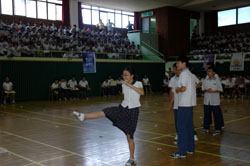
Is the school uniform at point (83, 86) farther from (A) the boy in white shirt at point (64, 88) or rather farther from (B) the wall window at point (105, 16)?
(B) the wall window at point (105, 16)

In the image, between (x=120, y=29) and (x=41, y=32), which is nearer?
(x=41, y=32)

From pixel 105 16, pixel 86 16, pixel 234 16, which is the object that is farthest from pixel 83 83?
pixel 234 16

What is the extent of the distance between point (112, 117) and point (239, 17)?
2618 centimetres

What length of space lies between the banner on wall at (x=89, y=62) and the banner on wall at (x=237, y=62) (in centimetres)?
988

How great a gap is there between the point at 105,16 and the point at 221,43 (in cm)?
1069

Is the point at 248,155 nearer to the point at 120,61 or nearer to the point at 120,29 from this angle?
the point at 120,61

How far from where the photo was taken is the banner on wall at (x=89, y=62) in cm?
1836

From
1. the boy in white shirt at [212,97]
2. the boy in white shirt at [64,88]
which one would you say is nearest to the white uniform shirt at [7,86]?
the boy in white shirt at [64,88]

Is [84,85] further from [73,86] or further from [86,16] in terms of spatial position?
[86,16]

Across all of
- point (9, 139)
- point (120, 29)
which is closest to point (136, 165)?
point (9, 139)

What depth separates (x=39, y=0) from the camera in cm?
2223

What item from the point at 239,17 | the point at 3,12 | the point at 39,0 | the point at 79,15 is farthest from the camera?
the point at 239,17

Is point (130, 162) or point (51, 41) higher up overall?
point (51, 41)

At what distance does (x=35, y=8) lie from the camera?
72.2 ft
